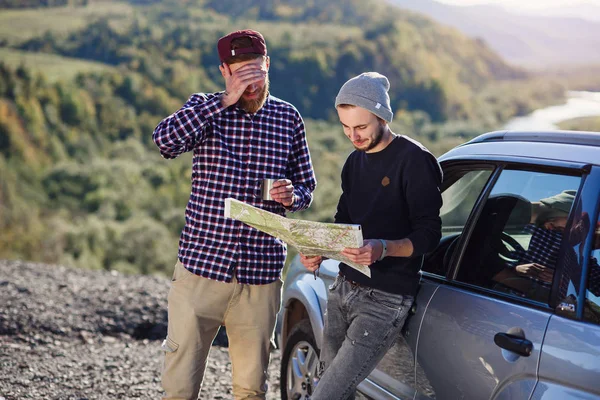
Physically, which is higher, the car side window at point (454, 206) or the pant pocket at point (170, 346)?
the car side window at point (454, 206)

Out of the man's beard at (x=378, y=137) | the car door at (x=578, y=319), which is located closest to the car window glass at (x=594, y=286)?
the car door at (x=578, y=319)

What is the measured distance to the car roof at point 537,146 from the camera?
229 centimetres

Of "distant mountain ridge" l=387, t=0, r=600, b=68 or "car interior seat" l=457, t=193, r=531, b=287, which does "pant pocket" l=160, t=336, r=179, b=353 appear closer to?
"car interior seat" l=457, t=193, r=531, b=287

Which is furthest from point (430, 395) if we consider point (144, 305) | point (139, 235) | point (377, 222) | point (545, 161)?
point (139, 235)

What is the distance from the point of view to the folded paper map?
2.30m

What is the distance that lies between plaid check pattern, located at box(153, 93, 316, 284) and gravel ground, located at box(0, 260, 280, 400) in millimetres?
2164

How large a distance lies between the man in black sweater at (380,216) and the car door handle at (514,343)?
41 centimetres

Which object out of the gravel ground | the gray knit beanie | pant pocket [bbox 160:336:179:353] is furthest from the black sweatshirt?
the gravel ground

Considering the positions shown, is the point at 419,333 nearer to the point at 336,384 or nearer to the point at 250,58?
the point at 336,384

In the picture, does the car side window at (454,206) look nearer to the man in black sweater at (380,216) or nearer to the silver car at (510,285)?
the silver car at (510,285)

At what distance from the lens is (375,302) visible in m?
2.64

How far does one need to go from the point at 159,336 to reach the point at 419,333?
14.3 feet

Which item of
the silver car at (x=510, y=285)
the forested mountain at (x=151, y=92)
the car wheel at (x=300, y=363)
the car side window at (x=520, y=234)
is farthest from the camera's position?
the forested mountain at (x=151, y=92)

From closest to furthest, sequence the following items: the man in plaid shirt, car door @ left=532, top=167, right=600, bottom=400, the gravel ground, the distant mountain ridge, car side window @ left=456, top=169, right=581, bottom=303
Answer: car door @ left=532, top=167, right=600, bottom=400
car side window @ left=456, top=169, right=581, bottom=303
the man in plaid shirt
the gravel ground
the distant mountain ridge
